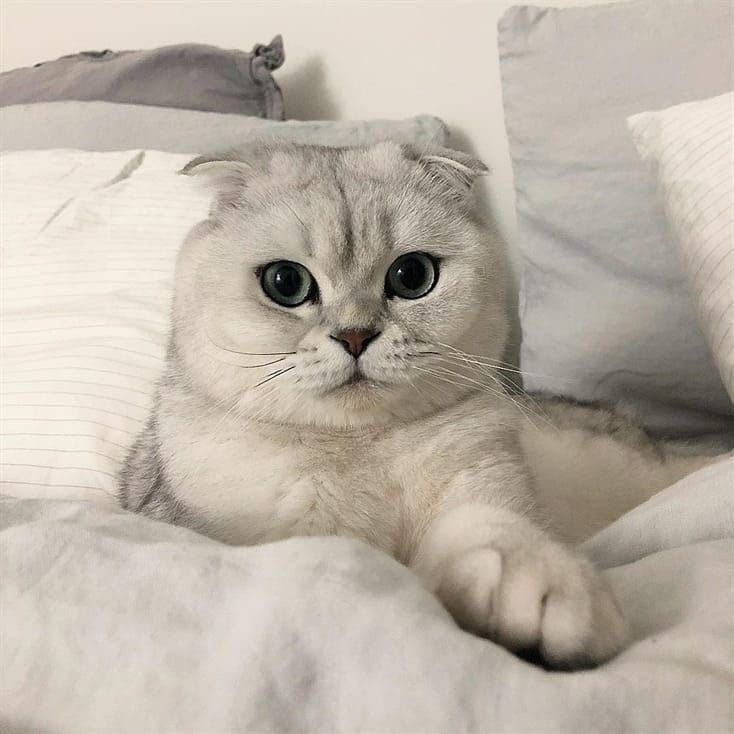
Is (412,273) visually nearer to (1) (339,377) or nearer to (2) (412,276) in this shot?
(2) (412,276)

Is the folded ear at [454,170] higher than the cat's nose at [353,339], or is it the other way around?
the folded ear at [454,170]

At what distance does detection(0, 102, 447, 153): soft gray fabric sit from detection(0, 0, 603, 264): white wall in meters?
0.18

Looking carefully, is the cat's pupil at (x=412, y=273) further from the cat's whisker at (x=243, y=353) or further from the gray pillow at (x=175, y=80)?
the gray pillow at (x=175, y=80)

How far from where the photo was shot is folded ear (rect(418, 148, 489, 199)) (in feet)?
2.97

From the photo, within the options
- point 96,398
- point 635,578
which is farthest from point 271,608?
point 96,398

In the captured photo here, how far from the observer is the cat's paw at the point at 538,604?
44 cm

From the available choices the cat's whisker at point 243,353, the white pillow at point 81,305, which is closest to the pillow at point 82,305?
the white pillow at point 81,305

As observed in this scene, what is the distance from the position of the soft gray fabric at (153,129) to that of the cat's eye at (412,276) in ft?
2.81

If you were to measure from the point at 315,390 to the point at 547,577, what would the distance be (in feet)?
1.12

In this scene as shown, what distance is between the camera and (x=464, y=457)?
0.77 meters

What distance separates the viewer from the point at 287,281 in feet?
2.60

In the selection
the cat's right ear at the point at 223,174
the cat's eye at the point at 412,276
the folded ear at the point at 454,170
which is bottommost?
the cat's eye at the point at 412,276

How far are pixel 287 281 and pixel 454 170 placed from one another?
0.29 meters

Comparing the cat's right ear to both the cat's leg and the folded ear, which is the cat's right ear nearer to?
the folded ear
